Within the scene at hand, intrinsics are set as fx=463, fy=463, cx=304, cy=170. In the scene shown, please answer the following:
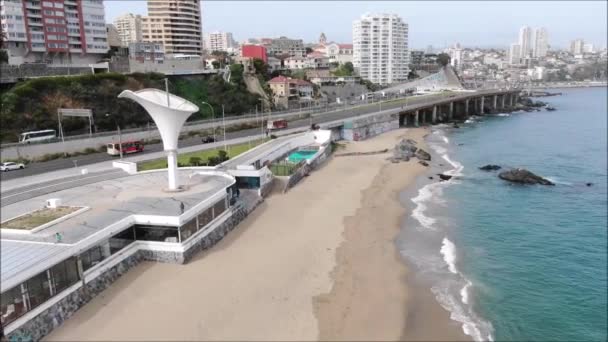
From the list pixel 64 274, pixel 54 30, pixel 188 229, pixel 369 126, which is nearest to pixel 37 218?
pixel 64 274

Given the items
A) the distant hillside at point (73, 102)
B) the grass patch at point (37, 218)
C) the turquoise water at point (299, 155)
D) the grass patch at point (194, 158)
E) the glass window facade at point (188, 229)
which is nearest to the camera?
the grass patch at point (37, 218)

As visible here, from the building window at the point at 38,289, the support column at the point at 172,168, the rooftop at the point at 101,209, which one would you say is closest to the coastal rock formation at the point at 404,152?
the rooftop at the point at 101,209

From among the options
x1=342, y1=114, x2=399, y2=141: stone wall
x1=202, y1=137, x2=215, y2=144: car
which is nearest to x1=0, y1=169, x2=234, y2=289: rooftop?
x1=202, y1=137, x2=215, y2=144: car

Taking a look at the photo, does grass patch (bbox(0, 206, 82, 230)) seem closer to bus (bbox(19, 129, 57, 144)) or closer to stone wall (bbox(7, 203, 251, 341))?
stone wall (bbox(7, 203, 251, 341))

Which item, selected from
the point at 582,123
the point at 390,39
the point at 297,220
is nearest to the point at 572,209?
the point at 297,220

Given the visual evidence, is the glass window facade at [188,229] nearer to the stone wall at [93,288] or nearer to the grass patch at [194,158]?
the stone wall at [93,288]
